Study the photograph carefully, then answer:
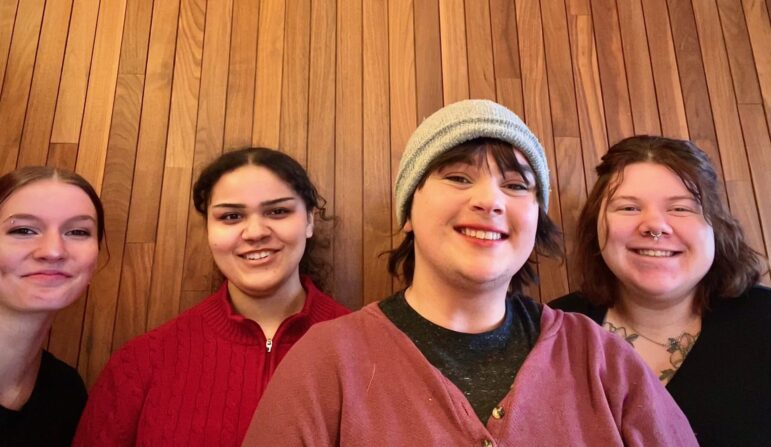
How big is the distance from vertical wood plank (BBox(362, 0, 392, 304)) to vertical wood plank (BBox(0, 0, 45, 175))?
4.01 feet

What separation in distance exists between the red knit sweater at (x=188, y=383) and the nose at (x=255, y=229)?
0.70 ft

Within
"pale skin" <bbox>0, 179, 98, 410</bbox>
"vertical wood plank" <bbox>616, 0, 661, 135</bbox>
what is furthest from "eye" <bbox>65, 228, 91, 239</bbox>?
"vertical wood plank" <bbox>616, 0, 661, 135</bbox>

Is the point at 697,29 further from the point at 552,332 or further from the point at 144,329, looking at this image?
the point at 144,329

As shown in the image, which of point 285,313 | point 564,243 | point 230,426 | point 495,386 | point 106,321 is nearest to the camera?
point 495,386

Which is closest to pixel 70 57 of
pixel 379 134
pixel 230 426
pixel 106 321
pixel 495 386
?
pixel 106 321

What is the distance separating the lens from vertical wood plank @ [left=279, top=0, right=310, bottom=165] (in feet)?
6.35

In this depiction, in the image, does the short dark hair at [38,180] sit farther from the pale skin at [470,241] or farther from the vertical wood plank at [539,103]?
the vertical wood plank at [539,103]

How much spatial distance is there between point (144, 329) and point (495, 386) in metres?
1.26

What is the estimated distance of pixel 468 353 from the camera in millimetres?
1074

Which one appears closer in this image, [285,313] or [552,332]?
[552,332]

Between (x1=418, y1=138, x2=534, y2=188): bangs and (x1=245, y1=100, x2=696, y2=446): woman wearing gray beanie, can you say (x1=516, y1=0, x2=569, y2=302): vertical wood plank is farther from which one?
(x1=418, y1=138, x2=534, y2=188): bangs

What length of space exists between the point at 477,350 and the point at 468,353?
0.02 m

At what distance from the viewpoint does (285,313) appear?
156 centimetres

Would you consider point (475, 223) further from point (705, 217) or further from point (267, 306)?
point (705, 217)
